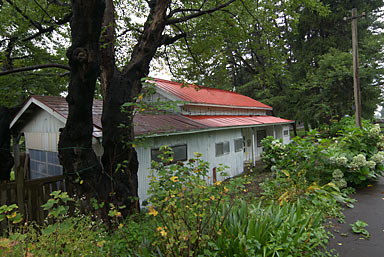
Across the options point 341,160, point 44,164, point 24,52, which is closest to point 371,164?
point 341,160

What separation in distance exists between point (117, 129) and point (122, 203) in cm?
157

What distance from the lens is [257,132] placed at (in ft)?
57.0

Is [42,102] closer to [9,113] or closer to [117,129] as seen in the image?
[117,129]

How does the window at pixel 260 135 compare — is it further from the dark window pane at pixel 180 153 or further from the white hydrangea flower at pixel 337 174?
the white hydrangea flower at pixel 337 174

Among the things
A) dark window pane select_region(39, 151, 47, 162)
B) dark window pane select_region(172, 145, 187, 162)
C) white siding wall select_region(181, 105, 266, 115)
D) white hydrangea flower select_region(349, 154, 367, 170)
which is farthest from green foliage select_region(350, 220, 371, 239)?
dark window pane select_region(39, 151, 47, 162)

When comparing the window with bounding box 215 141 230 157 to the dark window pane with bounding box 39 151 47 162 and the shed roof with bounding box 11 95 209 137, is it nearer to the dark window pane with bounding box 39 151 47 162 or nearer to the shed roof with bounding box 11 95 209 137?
the shed roof with bounding box 11 95 209 137

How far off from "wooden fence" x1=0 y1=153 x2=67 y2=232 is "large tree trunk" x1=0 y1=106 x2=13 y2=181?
22.1 feet

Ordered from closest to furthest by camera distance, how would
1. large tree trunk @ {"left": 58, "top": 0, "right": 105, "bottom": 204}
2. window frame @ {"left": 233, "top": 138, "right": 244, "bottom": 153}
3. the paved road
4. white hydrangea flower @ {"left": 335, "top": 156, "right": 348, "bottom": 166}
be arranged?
the paved road < large tree trunk @ {"left": 58, "top": 0, "right": 105, "bottom": 204} < white hydrangea flower @ {"left": 335, "top": 156, "right": 348, "bottom": 166} < window frame @ {"left": 233, "top": 138, "right": 244, "bottom": 153}

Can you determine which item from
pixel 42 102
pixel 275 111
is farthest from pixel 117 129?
pixel 275 111

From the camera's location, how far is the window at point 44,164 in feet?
26.9

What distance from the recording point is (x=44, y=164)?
28.6 feet

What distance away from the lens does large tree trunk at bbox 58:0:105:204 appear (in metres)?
3.68

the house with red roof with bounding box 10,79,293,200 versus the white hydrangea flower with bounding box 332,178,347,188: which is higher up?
the house with red roof with bounding box 10,79,293,200

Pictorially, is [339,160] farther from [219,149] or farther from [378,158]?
[219,149]
